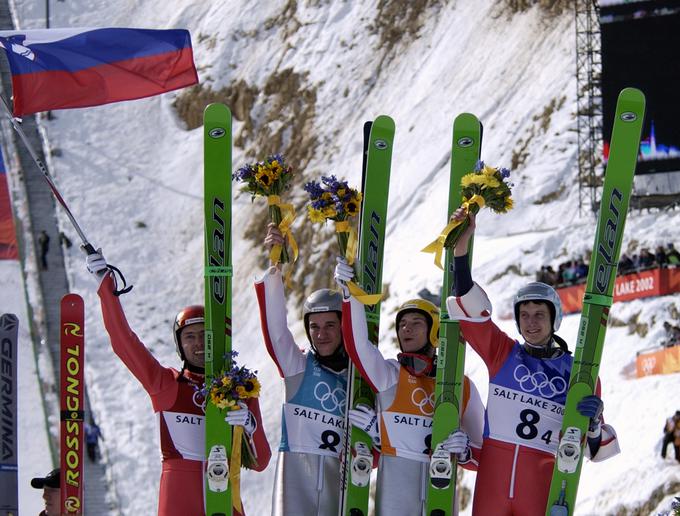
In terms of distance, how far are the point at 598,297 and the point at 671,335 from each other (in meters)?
11.1

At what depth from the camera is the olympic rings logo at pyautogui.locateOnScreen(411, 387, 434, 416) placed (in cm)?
904

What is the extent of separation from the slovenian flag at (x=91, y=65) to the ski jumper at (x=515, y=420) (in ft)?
12.6

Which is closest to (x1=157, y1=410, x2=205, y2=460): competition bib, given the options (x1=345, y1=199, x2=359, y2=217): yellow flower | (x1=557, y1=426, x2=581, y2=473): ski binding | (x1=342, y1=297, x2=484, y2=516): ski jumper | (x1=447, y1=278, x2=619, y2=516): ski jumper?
(x1=342, y1=297, x2=484, y2=516): ski jumper

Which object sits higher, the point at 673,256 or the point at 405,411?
the point at 673,256

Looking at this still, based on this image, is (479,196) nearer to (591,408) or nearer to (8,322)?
(591,408)

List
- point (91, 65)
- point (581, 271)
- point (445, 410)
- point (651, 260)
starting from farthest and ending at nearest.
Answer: point (581, 271), point (651, 260), point (91, 65), point (445, 410)

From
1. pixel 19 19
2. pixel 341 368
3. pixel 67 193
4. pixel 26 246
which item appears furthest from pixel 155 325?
pixel 341 368

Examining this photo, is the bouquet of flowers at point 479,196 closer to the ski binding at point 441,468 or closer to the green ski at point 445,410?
the green ski at point 445,410

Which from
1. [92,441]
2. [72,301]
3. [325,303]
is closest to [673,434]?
[325,303]

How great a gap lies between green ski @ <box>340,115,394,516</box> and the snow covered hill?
30.2ft

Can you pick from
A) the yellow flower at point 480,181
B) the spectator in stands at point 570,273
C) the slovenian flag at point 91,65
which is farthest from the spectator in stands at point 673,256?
the yellow flower at point 480,181

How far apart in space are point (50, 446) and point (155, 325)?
9142mm

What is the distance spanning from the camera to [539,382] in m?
8.77

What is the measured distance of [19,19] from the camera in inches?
1788
